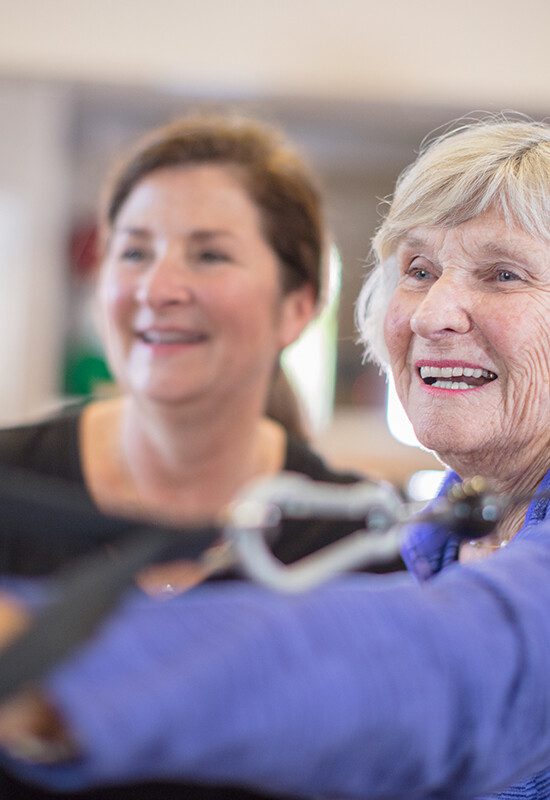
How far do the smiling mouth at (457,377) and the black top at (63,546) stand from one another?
282mm

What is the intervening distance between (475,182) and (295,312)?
767mm

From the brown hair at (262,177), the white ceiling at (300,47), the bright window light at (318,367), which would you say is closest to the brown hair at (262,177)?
the brown hair at (262,177)

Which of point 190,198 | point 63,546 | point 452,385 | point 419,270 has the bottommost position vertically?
point 63,546

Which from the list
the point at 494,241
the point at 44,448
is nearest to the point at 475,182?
the point at 494,241

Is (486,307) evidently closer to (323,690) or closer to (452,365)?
(452,365)

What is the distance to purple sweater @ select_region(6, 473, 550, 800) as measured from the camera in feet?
1.32

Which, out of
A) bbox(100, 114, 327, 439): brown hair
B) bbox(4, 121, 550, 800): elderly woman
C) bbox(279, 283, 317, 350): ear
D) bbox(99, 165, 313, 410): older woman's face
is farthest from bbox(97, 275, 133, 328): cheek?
bbox(4, 121, 550, 800): elderly woman

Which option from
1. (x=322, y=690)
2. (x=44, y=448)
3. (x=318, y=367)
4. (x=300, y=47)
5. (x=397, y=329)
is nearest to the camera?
(x=322, y=690)

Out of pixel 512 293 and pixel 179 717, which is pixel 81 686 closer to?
pixel 179 717

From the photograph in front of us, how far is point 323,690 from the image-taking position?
0.44m

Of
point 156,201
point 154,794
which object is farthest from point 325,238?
point 154,794

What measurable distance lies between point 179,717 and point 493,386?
580 millimetres

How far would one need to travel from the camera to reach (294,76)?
3.27 metres

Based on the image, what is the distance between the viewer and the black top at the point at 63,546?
1.00 m
